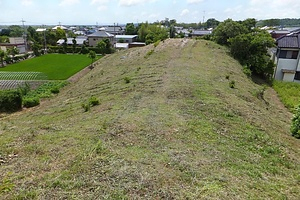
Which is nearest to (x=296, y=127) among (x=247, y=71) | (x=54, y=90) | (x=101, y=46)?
(x=247, y=71)

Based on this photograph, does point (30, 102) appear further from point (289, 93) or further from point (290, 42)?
point (290, 42)

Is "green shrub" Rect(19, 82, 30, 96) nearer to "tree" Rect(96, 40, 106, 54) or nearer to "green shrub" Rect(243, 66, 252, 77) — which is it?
"green shrub" Rect(243, 66, 252, 77)

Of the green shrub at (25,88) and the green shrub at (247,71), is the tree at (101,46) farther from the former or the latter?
the green shrub at (247,71)

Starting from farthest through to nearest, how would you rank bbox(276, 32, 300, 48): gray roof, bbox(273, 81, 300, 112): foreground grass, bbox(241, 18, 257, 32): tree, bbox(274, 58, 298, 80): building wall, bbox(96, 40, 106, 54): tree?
bbox(96, 40, 106, 54): tree, bbox(241, 18, 257, 32): tree, bbox(274, 58, 298, 80): building wall, bbox(276, 32, 300, 48): gray roof, bbox(273, 81, 300, 112): foreground grass

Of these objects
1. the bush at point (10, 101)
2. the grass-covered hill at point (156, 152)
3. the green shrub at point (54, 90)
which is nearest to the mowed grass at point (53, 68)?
the green shrub at point (54, 90)

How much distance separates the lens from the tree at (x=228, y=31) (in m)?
31.6

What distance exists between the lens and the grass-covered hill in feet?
17.5

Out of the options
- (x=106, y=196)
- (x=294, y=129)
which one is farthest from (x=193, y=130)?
(x=294, y=129)

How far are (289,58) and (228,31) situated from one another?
10.2 metres

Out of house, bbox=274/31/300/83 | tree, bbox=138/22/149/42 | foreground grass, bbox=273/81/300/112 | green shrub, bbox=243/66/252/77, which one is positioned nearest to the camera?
foreground grass, bbox=273/81/300/112

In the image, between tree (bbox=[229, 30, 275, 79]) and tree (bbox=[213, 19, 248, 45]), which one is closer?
tree (bbox=[229, 30, 275, 79])

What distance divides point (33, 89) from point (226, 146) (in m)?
20.6

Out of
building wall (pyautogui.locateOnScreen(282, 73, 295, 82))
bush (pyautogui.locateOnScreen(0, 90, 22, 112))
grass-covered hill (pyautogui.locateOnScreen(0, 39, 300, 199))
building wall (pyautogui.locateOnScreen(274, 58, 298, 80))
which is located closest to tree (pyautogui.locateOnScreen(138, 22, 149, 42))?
building wall (pyautogui.locateOnScreen(274, 58, 298, 80))

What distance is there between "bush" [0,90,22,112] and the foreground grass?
20.3 metres
